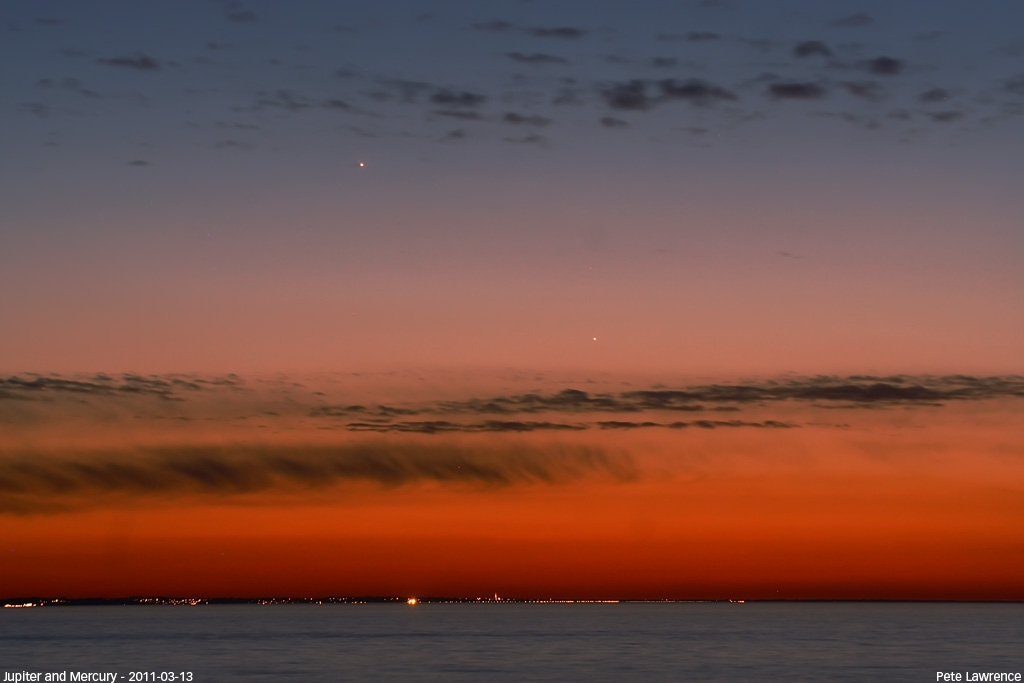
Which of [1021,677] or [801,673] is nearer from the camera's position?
[1021,677]

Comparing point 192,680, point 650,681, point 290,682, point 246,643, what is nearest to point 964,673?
point 650,681

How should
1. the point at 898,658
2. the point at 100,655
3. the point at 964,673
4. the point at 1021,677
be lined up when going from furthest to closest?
the point at 100,655 → the point at 898,658 → the point at 964,673 → the point at 1021,677

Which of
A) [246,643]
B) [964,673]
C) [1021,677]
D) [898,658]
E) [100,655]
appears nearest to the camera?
[1021,677]

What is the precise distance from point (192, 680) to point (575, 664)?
42.9 meters

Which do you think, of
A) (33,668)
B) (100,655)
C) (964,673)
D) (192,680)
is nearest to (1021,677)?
(964,673)

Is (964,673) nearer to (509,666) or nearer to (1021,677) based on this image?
(1021,677)

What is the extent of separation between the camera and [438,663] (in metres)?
138

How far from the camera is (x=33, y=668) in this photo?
130 m

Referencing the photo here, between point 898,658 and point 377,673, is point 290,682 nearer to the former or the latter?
point 377,673

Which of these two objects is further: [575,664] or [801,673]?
[575,664]

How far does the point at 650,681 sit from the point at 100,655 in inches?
3335

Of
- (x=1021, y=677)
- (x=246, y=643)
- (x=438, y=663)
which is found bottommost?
(x=1021, y=677)

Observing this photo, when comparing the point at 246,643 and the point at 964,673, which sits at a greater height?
the point at 246,643

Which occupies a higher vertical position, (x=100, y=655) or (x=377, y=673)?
(x=100, y=655)
